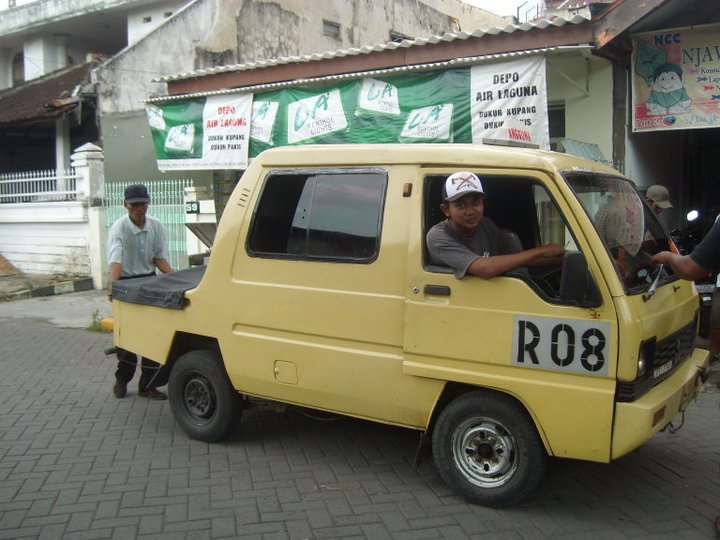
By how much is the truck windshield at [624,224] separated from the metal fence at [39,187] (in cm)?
1113

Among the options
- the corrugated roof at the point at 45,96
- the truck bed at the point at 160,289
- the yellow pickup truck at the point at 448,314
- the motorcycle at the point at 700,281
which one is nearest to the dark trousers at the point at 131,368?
the truck bed at the point at 160,289

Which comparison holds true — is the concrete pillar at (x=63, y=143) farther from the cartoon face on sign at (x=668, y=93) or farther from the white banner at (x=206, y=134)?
the cartoon face on sign at (x=668, y=93)

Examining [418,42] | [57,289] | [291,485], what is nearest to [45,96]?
[57,289]

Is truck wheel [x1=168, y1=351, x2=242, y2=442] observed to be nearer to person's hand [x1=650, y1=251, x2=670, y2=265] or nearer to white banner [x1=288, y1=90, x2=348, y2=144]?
person's hand [x1=650, y1=251, x2=670, y2=265]

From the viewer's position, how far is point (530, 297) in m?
3.24

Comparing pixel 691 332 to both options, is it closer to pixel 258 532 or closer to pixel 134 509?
pixel 258 532

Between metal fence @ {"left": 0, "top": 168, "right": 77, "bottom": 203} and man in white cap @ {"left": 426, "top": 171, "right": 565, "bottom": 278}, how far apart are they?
35.3 ft

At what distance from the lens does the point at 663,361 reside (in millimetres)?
3426

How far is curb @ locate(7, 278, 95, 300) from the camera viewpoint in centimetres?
1177

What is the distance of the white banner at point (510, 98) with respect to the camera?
25.2 ft

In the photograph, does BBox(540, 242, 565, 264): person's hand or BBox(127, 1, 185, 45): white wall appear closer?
BBox(540, 242, 565, 264): person's hand

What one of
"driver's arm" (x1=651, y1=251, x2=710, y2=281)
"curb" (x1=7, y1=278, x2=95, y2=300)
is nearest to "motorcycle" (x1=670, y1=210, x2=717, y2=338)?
"driver's arm" (x1=651, y1=251, x2=710, y2=281)

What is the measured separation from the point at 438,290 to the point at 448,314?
14 centimetres

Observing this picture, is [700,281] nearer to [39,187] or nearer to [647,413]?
[647,413]
